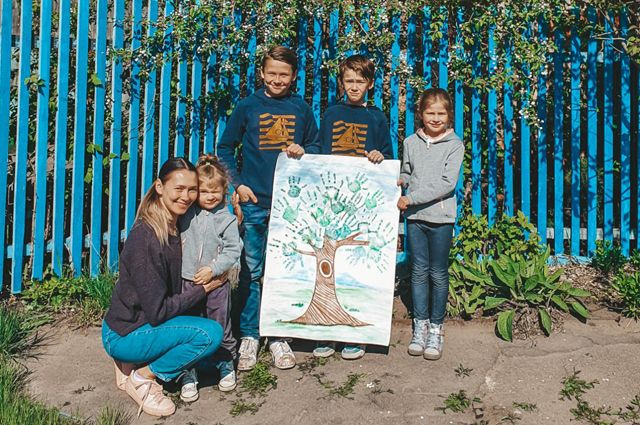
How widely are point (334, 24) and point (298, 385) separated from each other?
294cm

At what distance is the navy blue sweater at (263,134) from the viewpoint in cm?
394

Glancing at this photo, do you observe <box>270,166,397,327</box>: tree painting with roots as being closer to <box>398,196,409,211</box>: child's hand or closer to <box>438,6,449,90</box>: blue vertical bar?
<box>398,196,409,211</box>: child's hand

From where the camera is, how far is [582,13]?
509cm

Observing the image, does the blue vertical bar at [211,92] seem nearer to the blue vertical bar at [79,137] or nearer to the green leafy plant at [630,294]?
the blue vertical bar at [79,137]

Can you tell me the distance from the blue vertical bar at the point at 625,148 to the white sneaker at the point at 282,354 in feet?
10.2

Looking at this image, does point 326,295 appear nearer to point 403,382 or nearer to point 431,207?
point 403,382

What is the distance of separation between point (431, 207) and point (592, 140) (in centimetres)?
219

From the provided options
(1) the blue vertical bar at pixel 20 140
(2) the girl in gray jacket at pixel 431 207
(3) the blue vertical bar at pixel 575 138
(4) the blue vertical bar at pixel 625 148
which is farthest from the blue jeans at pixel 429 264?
(1) the blue vertical bar at pixel 20 140

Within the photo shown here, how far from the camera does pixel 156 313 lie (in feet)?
10.6

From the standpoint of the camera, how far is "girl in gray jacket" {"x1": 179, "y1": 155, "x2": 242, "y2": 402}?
349 centimetres

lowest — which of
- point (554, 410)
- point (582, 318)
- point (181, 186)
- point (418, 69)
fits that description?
point (554, 410)

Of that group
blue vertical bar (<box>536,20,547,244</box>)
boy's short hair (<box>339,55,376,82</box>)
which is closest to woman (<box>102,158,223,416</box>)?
boy's short hair (<box>339,55,376,82</box>)

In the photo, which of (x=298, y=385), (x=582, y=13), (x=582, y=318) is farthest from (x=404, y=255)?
(x=582, y=13)

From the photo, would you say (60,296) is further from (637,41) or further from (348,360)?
(637,41)
